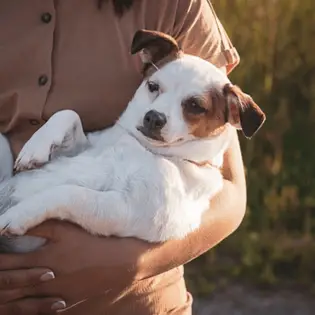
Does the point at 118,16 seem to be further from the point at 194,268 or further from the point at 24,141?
the point at 194,268

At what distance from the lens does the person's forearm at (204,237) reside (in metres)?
1.52

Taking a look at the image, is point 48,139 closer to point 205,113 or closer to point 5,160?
point 5,160

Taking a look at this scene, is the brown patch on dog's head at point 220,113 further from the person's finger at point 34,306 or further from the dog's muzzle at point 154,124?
the person's finger at point 34,306

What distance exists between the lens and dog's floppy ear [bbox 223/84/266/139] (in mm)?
1574

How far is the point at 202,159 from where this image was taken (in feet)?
5.34

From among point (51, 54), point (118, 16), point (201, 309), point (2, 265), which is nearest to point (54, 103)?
point (51, 54)

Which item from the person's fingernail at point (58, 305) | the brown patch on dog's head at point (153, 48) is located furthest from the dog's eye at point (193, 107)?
the person's fingernail at point (58, 305)

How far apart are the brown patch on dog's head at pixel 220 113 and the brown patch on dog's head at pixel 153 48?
0.11 meters

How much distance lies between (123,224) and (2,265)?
23 centimetres

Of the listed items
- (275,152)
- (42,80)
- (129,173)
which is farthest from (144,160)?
(275,152)

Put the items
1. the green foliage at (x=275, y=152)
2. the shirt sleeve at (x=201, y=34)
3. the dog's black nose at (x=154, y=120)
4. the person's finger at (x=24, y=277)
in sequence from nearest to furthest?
the person's finger at (x=24, y=277) < the dog's black nose at (x=154, y=120) < the shirt sleeve at (x=201, y=34) < the green foliage at (x=275, y=152)

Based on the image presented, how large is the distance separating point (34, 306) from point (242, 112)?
21.2 inches

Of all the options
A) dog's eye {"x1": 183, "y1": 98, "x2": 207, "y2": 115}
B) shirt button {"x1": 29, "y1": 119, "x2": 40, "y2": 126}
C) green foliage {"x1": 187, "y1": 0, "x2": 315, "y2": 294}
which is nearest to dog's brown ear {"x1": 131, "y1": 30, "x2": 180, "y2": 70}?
dog's eye {"x1": 183, "y1": 98, "x2": 207, "y2": 115}

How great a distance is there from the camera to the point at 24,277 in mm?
1437
